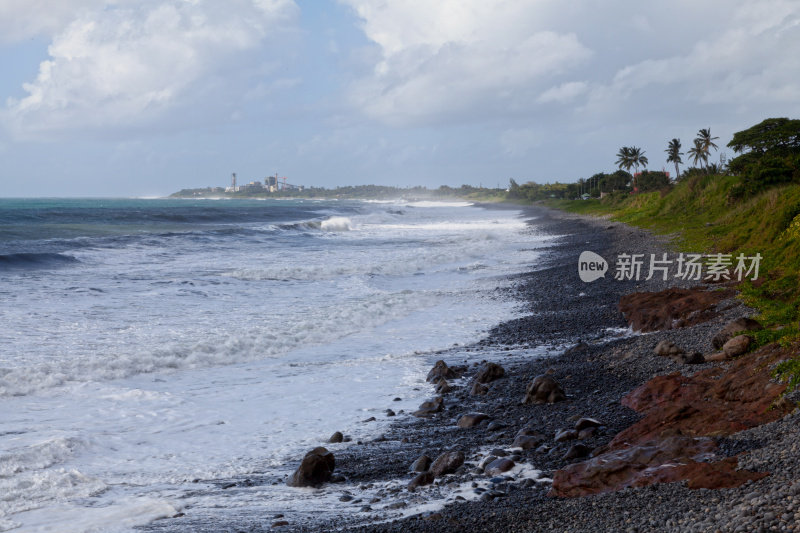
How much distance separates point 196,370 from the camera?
11.2m

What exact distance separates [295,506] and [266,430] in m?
2.34

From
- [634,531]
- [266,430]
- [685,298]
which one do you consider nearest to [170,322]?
[266,430]

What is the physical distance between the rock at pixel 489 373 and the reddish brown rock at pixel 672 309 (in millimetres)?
3664

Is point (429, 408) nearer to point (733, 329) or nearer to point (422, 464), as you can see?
point (422, 464)

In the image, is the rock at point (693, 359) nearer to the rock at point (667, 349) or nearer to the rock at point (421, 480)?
the rock at point (667, 349)

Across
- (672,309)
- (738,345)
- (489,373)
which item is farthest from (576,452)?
(672,309)

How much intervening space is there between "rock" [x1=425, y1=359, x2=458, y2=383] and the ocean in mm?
216

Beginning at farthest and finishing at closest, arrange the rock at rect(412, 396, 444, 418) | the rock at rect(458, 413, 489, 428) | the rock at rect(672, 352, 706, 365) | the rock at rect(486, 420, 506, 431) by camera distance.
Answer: the rock at rect(672, 352, 706, 365)
the rock at rect(412, 396, 444, 418)
the rock at rect(458, 413, 489, 428)
the rock at rect(486, 420, 506, 431)

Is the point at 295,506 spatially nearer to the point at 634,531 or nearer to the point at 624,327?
the point at 634,531

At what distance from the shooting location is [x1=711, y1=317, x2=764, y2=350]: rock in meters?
8.98

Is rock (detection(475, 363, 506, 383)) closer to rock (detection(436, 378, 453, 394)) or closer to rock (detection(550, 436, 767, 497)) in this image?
rock (detection(436, 378, 453, 394))

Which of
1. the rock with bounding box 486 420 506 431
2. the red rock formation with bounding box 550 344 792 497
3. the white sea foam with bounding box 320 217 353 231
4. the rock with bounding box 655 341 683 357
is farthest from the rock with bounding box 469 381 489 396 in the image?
the white sea foam with bounding box 320 217 353 231

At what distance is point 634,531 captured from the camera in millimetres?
4297

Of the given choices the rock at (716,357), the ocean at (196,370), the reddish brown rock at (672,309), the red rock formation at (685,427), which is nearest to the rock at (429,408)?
the ocean at (196,370)
